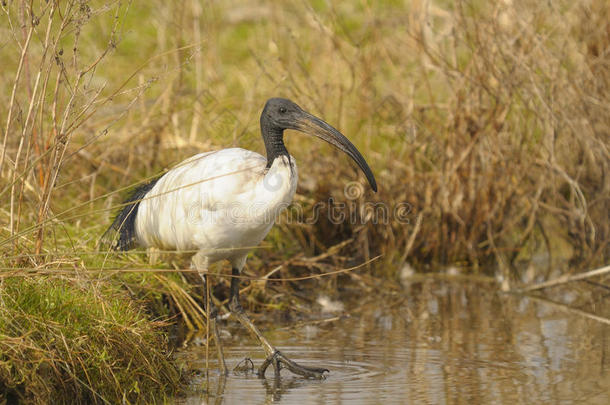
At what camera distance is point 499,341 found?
598 centimetres

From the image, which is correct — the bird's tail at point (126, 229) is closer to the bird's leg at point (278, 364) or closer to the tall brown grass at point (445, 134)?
the tall brown grass at point (445, 134)

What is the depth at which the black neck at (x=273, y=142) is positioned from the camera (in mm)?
5602

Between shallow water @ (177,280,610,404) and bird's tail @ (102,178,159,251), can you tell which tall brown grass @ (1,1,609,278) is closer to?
bird's tail @ (102,178,159,251)

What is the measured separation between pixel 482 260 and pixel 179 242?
10.9ft

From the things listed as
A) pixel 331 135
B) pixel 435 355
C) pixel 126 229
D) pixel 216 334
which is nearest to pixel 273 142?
pixel 331 135

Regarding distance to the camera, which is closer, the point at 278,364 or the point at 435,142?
the point at 278,364

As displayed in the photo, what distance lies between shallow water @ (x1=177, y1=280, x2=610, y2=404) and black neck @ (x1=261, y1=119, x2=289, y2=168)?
3.88ft

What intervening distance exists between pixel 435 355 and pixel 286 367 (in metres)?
0.89

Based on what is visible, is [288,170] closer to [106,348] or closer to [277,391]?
[277,391]

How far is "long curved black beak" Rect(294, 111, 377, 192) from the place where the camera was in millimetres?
5383

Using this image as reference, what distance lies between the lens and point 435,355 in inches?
221

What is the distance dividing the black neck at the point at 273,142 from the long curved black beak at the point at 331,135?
138mm

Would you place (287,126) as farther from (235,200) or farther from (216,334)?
(216,334)

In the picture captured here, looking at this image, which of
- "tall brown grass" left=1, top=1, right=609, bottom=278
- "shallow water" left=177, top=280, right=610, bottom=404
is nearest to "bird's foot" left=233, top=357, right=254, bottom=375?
→ "shallow water" left=177, top=280, right=610, bottom=404
